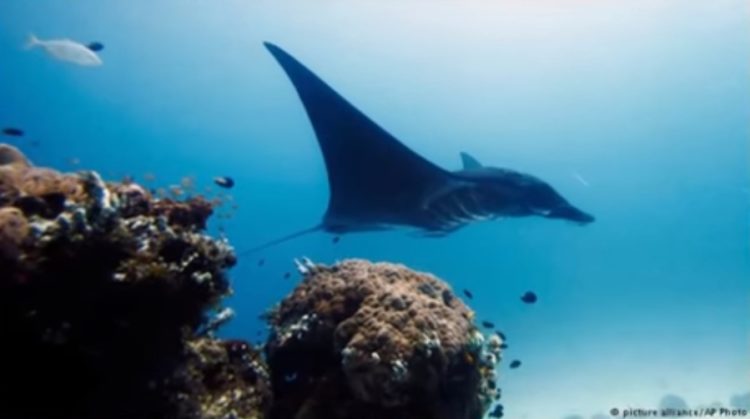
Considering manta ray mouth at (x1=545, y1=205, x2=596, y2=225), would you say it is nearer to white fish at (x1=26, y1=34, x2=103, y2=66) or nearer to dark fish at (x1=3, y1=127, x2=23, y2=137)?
dark fish at (x1=3, y1=127, x2=23, y2=137)

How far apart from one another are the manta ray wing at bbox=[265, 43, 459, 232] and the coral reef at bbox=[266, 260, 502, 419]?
2.25 metres

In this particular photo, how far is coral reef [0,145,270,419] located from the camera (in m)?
3.36

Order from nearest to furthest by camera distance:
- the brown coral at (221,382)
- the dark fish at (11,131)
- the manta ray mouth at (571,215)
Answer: the brown coral at (221,382)
the manta ray mouth at (571,215)
the dark fish at (11,131)

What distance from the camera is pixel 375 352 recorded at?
15.0 ft

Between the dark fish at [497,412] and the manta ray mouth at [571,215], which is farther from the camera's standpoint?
the dark fish at [497,412]

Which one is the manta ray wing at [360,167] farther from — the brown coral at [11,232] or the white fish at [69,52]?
the white fish at [69,52]

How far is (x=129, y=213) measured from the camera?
406 cm

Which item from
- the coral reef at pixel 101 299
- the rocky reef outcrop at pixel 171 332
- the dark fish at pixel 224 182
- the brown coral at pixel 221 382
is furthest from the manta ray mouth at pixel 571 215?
the dark fish at pixel 224 182

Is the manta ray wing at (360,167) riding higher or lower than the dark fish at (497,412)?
higher

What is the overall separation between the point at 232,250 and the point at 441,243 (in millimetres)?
84597

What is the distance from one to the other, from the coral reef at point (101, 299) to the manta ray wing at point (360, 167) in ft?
12.7

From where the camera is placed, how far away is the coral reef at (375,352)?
4590 mm

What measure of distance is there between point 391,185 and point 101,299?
16.9 ft

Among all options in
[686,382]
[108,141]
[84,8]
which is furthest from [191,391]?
[108,141]
